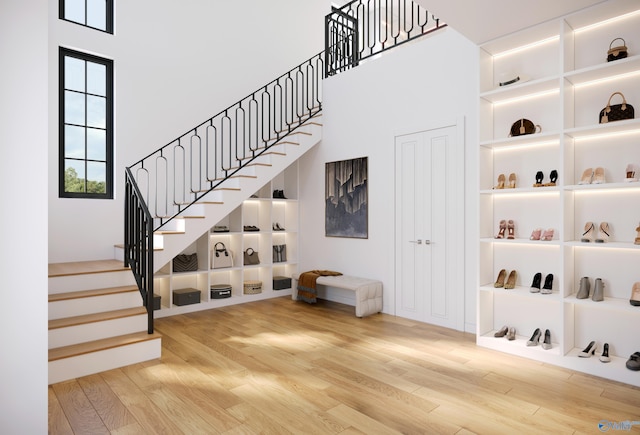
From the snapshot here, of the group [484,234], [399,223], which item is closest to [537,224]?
[484,234]

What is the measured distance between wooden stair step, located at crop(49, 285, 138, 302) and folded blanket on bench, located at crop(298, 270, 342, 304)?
2.42 meters

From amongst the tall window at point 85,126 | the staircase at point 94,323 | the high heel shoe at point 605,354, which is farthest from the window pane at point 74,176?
the high heel shoe at point 605,354

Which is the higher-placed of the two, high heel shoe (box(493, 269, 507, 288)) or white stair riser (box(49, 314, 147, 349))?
high heel shoe (box(493, 269, 507, 288))

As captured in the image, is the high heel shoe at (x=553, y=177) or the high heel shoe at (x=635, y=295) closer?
the high heel shoe at (x=635, y=295)

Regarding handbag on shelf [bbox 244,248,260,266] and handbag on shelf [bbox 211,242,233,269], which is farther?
handbag on shelf [bbox 244,248,260,266]

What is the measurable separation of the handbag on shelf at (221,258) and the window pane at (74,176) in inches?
76.0

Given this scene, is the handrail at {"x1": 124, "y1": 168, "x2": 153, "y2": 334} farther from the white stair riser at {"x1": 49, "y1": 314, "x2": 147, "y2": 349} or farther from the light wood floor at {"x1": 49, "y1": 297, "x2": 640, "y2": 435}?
the light wood floor at {"x1": 49, "y1": 297, "x2": 640, "y2": 435}

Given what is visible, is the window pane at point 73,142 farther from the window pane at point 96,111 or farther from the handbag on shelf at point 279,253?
the handbag on shelf at point 279,253

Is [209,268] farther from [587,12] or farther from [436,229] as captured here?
[587,12]

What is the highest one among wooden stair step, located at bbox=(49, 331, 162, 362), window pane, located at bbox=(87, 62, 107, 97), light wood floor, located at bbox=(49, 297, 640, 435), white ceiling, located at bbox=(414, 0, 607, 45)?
window pane, located at bbox=(87, 62, 107, 97)

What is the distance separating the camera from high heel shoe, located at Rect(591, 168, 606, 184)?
3.31 m

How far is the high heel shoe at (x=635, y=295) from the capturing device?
→ 3072mm

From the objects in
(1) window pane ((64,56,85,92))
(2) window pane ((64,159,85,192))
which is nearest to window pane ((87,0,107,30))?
(1) window pane ((64,56,85,92))

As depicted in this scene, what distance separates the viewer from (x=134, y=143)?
5566 mm
